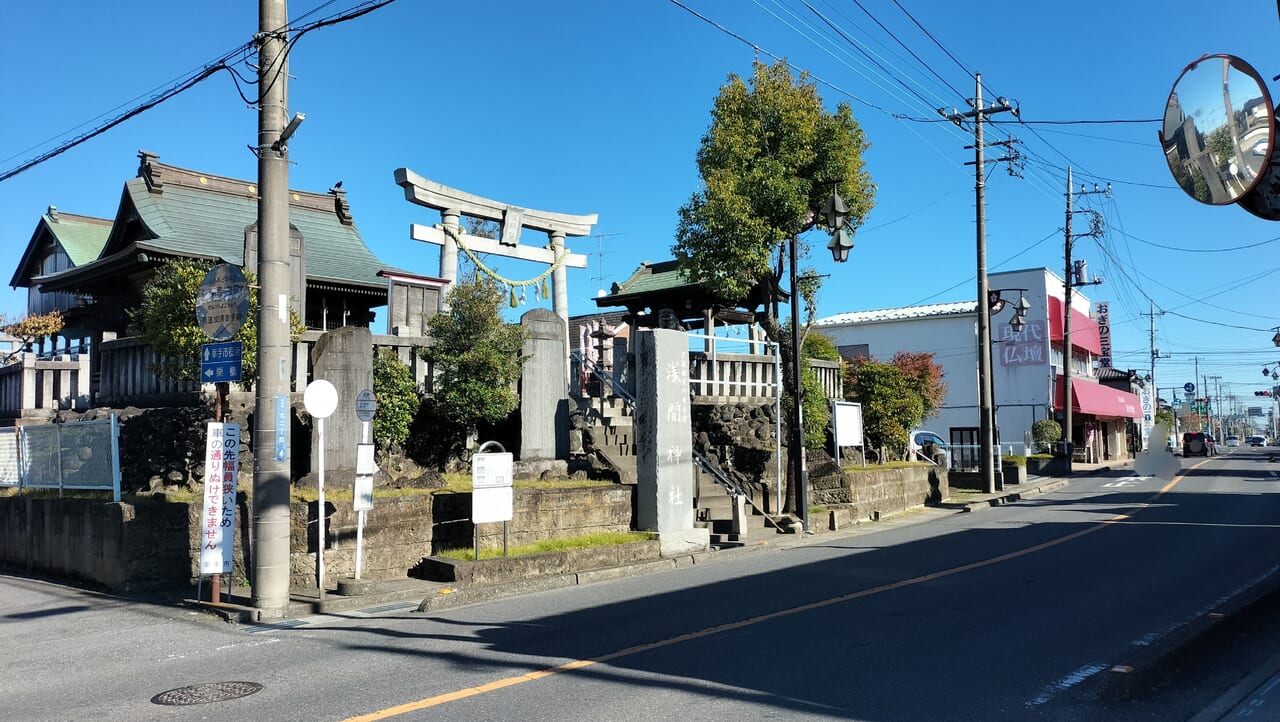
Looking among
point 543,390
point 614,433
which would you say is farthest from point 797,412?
point 543,390

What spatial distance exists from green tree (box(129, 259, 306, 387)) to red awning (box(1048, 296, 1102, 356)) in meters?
44.7

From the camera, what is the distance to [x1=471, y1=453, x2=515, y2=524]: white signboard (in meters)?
11.6

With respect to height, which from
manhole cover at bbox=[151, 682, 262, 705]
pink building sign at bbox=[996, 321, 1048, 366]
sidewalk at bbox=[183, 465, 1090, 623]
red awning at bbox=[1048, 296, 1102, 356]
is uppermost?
red awning at bbox=[1048, 296, 1102, 356]

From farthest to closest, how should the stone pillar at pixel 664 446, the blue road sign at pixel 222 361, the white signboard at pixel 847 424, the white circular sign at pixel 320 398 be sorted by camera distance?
the white signboard at pixel 847 424 → the stone pillar at pixel 664 446 → the white circular sign at pixel 320 398 → the blue road sign at pixel 222 361

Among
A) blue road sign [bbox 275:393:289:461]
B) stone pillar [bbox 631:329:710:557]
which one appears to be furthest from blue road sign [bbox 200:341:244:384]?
stone pillar [bbox 631:329:710:557]

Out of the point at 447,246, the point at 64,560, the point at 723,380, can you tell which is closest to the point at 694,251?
the point at 723,380

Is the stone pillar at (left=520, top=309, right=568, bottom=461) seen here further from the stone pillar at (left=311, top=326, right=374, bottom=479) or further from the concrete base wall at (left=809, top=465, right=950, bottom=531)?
the concrete base wall at (left=809, top=465, right=950, bottom=531)

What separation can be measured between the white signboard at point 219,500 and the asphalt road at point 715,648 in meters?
0.69

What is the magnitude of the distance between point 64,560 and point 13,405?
878cm

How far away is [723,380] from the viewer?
21.0m

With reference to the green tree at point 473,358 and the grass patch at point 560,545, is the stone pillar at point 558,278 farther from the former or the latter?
the grass patch at point 560,545

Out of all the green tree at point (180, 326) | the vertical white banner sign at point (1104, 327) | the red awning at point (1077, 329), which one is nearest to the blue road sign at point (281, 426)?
the green tree at point (180, 326)

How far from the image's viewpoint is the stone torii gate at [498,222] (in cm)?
1970

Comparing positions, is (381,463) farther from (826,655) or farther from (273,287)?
(826,655)
